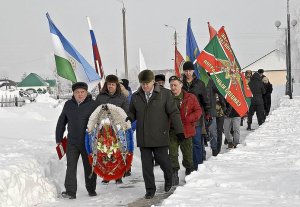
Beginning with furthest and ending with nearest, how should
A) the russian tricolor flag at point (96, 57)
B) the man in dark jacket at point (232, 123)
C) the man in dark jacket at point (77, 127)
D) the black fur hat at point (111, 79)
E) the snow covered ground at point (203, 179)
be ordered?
the man in dark jacket at point (232, 123) → the russian tricolor flag at point (96, 57) → the black fur hat at point (111, 79) → the man in dark jacket at point (77, 127) → the snow covered ground at point (203, 179)

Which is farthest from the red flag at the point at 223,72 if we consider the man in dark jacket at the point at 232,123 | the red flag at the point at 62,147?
the red flag at the point at 62,147

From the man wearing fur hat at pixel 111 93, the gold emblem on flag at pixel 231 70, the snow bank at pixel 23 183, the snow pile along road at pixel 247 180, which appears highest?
the gold emblem on flag at pixel 231 70

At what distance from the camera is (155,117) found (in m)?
7.11

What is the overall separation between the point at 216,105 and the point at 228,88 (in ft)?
1.63

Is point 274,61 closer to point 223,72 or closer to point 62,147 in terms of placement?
point 223,72

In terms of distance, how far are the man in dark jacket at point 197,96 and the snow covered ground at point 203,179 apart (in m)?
0.59

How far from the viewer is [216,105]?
11.0 meters

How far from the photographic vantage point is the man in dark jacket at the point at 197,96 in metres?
8.53

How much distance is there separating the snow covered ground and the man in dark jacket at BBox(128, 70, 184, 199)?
52 cm

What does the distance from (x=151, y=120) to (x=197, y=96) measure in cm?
189

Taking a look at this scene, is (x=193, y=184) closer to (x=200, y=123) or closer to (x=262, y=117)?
(x=200, y=123)

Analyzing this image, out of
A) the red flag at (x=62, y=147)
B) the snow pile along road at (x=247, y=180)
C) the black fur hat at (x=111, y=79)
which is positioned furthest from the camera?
the black fur hat at (x=111, y=79)

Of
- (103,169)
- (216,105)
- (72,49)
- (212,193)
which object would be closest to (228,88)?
(216,105)

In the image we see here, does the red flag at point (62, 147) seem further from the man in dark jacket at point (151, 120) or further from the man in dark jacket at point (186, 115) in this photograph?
the man in dark jacket at point (186, 115)
